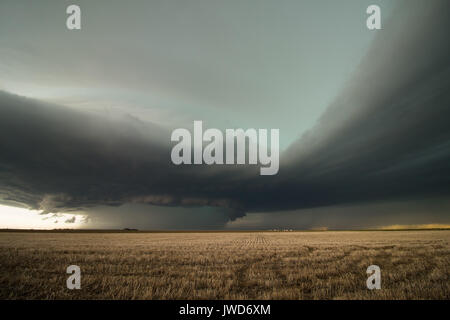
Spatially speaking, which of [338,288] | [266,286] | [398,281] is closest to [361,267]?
[398,281]

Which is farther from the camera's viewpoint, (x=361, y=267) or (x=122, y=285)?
(x=361, y=267)

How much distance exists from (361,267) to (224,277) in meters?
8.26

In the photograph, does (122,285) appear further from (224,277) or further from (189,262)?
(189,262)

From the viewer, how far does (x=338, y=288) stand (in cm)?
952
